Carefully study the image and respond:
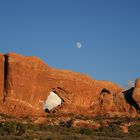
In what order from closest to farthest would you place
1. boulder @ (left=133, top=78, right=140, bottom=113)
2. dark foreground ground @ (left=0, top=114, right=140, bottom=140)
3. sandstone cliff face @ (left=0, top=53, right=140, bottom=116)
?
1. dark foreground ground @ (left=0, top=114, right=140, bottom=140)
2. sandstone cliff face @ (left=0, top=53, right=140, bottom=116)
3. boulder @ (left=133, top=78, right=140, bottom=113)

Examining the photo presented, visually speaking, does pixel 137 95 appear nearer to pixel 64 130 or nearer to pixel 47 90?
pixel 47 90

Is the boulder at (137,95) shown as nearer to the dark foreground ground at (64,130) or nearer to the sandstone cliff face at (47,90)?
the sandstone cliff face at (47,90)

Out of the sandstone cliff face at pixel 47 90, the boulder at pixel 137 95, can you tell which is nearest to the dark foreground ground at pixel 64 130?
the sandstone cliff face at pixel 47 90

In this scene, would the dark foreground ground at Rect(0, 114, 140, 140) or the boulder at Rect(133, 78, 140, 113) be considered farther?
the boulder at Rect(133, 78, 140, 113)

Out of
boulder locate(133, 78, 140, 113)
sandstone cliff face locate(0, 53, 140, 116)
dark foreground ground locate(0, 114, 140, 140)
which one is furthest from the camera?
boulder locate(133, 78, 140, 113)

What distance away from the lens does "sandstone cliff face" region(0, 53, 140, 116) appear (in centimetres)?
4950

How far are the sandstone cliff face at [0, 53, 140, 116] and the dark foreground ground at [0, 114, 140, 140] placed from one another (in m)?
4.23

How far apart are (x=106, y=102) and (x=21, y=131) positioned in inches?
912

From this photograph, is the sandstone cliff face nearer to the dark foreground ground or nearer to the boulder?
the boulder

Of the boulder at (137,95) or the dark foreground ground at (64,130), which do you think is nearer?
the dark foreground ground at (64,130)

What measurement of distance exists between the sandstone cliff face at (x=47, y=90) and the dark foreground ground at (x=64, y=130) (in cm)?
423

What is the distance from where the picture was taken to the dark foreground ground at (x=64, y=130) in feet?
102

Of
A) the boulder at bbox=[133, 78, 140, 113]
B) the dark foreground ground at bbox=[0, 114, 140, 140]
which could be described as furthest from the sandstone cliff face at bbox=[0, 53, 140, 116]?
the dark foreground ground at bbox=[0, 114, 140, 140]

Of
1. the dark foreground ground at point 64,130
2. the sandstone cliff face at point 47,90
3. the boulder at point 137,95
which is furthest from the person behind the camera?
the boulder at point 137,95
